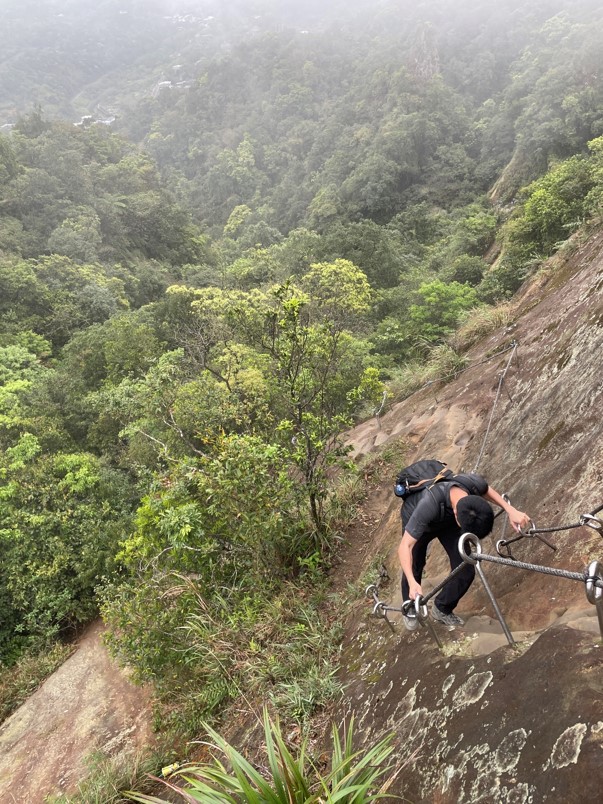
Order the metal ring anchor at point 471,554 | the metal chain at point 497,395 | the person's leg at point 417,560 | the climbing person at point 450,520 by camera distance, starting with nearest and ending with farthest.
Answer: the metal ring anchor at point 471,554 → the climbing person at point 450,520 → the person's leg at point 417,560 → the metal chain at point 497,395

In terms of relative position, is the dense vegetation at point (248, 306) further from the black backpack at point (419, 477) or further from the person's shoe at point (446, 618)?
the black backpack at point (419, 477)

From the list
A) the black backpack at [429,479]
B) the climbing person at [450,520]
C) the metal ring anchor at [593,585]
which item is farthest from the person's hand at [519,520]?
the metal ring anchor at [593,585]

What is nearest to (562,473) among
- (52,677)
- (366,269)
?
(52,677)

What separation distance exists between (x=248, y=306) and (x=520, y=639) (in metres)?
14.3

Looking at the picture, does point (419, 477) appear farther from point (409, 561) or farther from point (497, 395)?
point (497, 395)

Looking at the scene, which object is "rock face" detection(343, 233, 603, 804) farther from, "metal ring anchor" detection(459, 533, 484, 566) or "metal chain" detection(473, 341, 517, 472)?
"metal ring anchor" detection(459, 533, 484, 566)

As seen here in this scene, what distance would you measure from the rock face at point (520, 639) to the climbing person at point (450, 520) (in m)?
0.21

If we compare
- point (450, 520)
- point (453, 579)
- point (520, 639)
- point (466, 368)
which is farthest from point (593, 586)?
point (466, 368)

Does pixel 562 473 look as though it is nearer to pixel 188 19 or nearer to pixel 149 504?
pixel 149 504

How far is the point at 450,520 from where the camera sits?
3225 millimetres

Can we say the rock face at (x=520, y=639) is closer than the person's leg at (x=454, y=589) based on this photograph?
Yes

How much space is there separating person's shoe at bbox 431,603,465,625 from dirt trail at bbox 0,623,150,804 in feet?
16.3

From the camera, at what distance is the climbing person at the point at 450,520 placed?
2.87 metres

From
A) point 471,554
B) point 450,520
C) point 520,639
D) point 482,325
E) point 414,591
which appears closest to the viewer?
point 471,554
